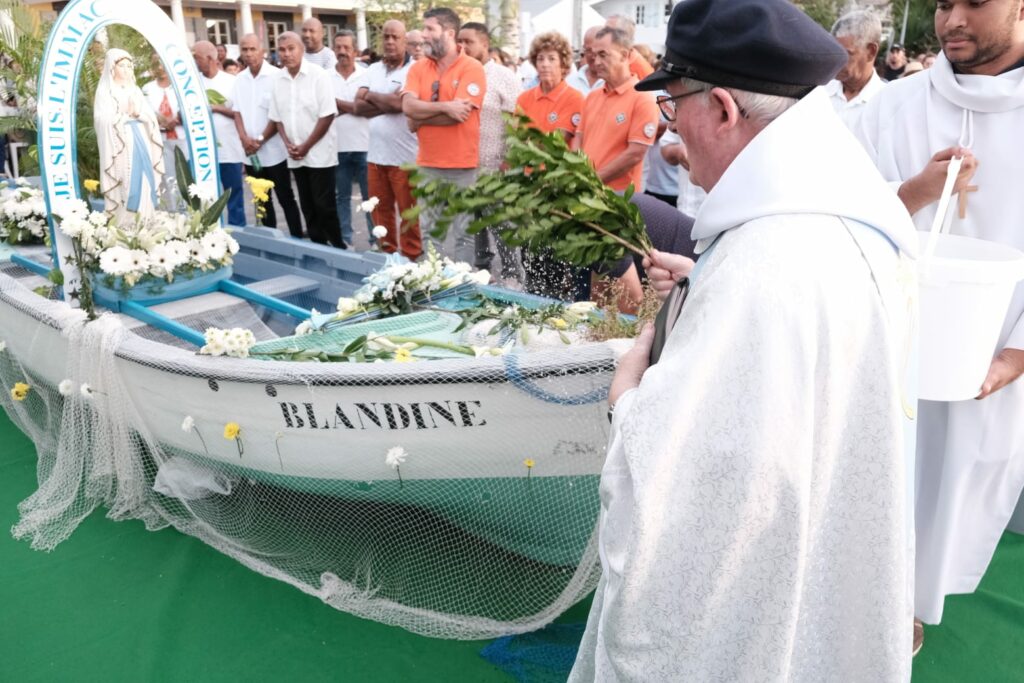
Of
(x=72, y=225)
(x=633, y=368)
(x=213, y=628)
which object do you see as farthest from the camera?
(x=72, y=225)

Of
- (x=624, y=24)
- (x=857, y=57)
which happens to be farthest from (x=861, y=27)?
(x=624, y=24)

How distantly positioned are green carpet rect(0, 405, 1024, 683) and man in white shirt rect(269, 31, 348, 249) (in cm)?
496

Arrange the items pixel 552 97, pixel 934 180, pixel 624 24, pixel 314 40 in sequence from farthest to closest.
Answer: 1. pixel 314 40
2. pixel 552 97
3. pixel 624 24
4. pixel 934 180

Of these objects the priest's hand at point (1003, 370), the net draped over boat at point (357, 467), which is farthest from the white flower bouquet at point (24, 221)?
the priest's hand at point (1003, 370)

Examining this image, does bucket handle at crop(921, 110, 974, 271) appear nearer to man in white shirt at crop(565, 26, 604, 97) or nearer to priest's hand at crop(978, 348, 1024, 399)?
priest's hand at crop(978, 348, 1024, 399)

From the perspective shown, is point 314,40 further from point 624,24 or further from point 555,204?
point 555,204

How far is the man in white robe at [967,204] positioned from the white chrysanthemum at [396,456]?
71.6 inches

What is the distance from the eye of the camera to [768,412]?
1.22m

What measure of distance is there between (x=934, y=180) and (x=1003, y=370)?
605 mm

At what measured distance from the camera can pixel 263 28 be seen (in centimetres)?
4034

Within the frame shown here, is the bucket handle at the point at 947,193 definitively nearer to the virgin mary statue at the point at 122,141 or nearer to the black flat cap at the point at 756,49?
the black flat cap at the point at 756,49

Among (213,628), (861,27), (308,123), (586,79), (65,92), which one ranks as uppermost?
(861,27)

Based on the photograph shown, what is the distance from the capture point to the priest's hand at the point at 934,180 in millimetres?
2371

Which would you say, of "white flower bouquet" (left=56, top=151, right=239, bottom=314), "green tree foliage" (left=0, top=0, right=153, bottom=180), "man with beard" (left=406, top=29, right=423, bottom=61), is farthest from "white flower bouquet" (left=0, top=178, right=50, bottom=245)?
"man with beard" (left=406, top=29, right=423, bottom=61)
